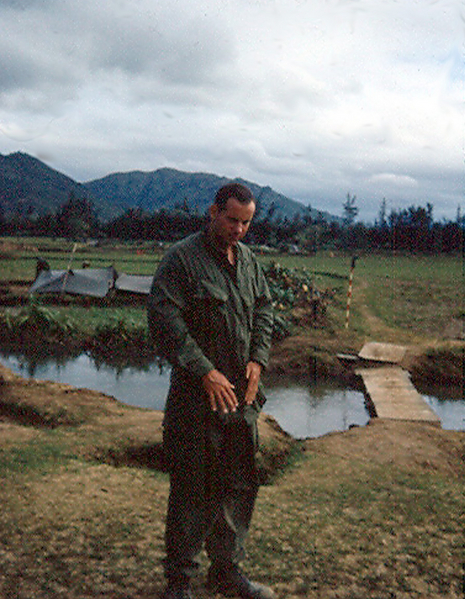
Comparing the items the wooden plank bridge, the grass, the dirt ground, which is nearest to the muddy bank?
the wooden plank bridge

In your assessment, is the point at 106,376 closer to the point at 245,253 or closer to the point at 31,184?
the point at 245,253

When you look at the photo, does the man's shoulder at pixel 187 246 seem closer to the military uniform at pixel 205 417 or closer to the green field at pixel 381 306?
the military uniform at pixel 205 417

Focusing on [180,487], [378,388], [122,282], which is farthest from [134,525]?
[122,282]

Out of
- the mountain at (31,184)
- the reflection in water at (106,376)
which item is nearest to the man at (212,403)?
the reflection in water at (106,376)

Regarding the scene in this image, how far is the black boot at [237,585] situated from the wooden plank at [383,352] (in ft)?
25.2

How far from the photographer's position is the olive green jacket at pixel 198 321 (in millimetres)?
2408

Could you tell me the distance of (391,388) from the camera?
8453 millimetres

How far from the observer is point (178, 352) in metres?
2.39

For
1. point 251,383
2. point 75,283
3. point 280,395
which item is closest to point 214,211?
Result: point 251,383

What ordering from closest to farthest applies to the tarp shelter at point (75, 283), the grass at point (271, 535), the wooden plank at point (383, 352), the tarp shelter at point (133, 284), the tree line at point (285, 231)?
the grass at point (271, 535) < the wooden plank at point (383, 352) < the tarp shelter at point (75, 283) < the tarp shelter at point (133, 284) < the tree line at point (285, 231)

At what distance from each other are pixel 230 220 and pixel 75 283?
14.1 meters

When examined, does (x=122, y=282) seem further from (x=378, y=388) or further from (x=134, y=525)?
(x=134, y=525)

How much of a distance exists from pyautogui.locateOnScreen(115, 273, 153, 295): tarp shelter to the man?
1356 cm

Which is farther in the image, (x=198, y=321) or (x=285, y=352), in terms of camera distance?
(x=285, y=352)
